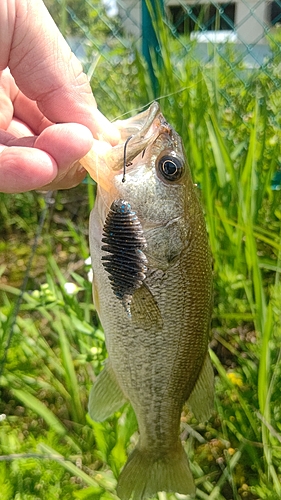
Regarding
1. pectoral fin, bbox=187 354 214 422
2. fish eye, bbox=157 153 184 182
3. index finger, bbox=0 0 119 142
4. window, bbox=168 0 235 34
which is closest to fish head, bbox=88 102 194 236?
fish eye, bbox=157 153 184 182

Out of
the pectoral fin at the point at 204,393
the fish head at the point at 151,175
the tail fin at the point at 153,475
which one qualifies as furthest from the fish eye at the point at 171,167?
the tail fin at the point at 153,475

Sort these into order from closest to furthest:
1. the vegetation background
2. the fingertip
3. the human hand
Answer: the fingertip, the human hand, the vegetation background

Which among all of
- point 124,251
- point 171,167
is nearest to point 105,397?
point 124,251

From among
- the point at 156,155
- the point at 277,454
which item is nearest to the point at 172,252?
the point at 156,155

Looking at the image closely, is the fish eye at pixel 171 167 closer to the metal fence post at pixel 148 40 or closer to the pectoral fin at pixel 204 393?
the pectoral fin at pixel 204 393

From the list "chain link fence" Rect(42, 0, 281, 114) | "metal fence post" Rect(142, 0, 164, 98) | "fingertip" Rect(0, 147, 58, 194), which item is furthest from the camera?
"metal fence post" Rect(142, 0, 164, 98)

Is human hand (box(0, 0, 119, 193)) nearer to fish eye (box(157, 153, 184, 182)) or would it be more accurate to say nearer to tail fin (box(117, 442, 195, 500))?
fish eye (box(157, 153, 184, 182))

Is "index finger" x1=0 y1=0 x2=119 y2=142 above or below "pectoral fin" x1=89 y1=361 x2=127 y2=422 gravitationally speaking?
above
